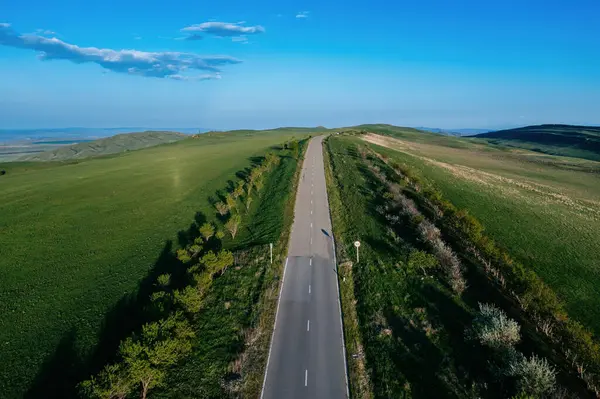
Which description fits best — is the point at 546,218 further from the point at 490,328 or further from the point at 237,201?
the point at 237,201

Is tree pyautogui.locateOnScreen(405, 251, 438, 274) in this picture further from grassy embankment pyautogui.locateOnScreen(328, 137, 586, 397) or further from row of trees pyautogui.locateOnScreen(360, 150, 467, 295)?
row of trees pyautogui.locateOnScreen(360, 150, 467, 295)

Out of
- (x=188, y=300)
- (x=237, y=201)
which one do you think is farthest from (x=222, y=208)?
(x=188, y=300)

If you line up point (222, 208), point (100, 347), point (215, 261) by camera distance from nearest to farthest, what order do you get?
point (100, 347), point (215, 261), point (222, 208)

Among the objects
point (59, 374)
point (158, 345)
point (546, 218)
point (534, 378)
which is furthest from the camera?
point (546, 218)

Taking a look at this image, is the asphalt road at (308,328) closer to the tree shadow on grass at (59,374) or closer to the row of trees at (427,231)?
the row of trees at (427,231)

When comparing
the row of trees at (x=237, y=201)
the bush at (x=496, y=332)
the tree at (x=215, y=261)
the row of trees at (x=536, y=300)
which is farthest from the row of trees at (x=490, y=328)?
the row of trees at (x=237, y=201)

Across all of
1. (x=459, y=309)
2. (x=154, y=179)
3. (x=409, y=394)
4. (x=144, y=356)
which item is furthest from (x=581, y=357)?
(x=154, y=179)

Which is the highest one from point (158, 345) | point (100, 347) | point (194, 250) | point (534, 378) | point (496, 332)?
point (194, 250)

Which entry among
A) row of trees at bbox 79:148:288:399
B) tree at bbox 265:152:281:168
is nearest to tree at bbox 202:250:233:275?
row of trees at bbox 79:148:288:399
